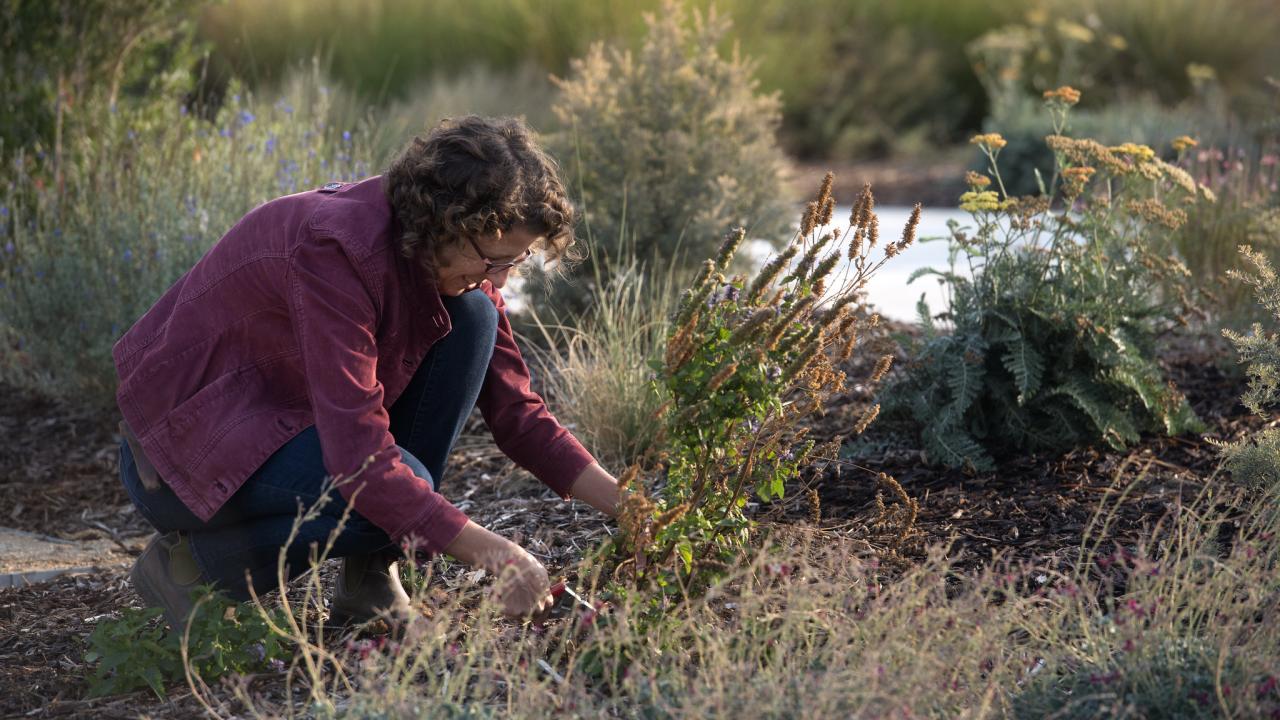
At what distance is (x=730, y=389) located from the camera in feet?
7.70

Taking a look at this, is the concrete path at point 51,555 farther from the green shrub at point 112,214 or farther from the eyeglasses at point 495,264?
the eyeglasses at point 495,264

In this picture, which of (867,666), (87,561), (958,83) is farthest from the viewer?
(958,83)

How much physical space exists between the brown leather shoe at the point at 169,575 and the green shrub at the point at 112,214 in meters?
1.89

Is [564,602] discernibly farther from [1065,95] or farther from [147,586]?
[1065,95]

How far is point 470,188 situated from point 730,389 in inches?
23.7

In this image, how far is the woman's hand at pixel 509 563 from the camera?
221cm

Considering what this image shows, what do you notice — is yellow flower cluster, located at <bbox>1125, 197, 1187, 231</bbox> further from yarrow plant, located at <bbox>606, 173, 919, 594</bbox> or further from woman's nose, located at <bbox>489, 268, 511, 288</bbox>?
woman's nose, located at <bbox>489, 268, 511, 288</bbox>

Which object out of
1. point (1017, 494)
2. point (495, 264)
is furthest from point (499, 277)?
point (1017, 494)

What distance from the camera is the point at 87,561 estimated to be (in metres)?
3.45

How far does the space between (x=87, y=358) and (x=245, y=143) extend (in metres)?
1.26

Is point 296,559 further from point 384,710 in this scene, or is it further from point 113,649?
point 384,710

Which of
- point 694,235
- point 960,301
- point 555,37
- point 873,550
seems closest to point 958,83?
point 555,37

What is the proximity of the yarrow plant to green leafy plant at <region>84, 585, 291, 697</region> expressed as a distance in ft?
2.42

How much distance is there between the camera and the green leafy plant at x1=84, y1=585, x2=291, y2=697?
235cm
